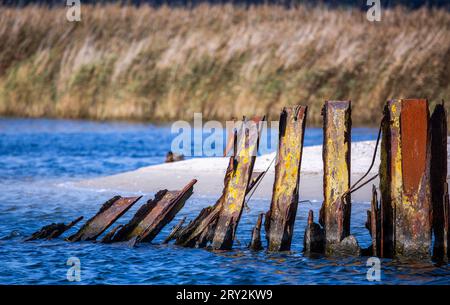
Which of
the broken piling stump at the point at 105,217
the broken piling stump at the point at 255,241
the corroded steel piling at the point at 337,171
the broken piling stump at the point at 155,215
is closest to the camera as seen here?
the corroded steel piling at the point at 337,171

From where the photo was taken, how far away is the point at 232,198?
11.2 metres

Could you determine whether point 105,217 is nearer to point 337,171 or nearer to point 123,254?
point 123,254

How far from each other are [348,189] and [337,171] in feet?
0.77

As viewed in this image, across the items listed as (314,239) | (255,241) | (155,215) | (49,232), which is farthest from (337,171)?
(49,232)

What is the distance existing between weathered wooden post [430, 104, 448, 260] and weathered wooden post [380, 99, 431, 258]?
0.60 ft

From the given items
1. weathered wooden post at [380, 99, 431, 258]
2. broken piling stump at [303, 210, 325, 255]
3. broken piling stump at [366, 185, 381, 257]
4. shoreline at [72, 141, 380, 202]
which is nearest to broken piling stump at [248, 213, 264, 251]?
broken piling stump at [303, 210, 325, 255]

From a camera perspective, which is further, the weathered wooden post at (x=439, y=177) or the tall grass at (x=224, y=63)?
the tall grass at (x=224, y=63)

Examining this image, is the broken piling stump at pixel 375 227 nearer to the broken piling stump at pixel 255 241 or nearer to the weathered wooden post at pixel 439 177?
the weathered wooden post at pixel 439 177

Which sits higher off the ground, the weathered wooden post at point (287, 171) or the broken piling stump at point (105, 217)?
the weathered wooden post at point (287, 171)

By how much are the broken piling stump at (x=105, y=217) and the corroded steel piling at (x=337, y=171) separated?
257 centimetres

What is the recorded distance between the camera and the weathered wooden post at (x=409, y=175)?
33.8ft

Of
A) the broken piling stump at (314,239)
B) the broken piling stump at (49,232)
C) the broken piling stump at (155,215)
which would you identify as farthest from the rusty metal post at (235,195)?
the broken piling stump at (49,232)
